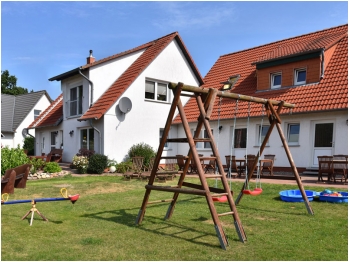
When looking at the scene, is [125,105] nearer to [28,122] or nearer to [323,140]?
[323,140]

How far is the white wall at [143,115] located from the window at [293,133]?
7291 mm

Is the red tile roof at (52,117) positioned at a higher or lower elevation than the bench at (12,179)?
higher

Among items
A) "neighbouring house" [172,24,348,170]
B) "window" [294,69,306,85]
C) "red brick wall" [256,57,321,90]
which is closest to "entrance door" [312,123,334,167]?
"neighbouring house" [172,24,348,170]

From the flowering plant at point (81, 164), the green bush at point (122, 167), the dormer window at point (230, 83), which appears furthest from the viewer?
the dormer window at point (230, 83)

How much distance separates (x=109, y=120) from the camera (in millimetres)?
17594

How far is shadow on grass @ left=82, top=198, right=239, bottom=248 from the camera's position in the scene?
17.9ft

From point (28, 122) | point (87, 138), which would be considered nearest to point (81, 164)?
point (87, 138)

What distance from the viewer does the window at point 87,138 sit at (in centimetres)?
1888

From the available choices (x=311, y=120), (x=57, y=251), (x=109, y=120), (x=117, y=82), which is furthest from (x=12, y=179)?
(x=311, y=120)

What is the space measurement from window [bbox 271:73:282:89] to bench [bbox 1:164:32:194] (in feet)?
41.3

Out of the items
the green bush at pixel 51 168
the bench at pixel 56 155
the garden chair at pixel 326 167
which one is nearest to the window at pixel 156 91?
the green bush at pixel 51 168

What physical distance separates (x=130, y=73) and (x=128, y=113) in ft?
7.88

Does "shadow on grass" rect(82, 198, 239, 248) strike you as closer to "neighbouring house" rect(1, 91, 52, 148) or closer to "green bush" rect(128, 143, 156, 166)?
"green bush" rect(128, 143, 156, 166)

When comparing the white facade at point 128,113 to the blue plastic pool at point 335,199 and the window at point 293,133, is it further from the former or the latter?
the blue plastic pool at point 335,199
